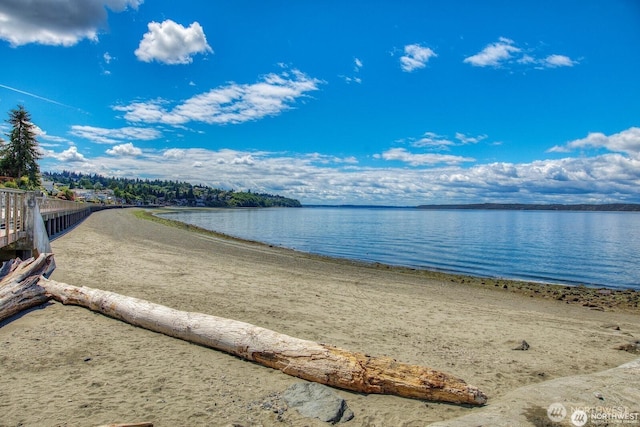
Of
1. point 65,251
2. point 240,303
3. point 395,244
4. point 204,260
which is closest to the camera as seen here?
point 240,303

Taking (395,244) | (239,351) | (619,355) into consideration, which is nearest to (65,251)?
(239,351)

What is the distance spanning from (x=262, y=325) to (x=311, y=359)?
9.46ft

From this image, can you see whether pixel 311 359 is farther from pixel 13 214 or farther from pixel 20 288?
pixel 13 214

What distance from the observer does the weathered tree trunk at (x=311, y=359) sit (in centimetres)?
550

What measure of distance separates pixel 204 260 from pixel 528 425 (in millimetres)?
17041

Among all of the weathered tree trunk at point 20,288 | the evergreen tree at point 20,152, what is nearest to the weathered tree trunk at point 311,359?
the weathered tree trunk at point 20,288

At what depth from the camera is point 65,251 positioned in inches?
673

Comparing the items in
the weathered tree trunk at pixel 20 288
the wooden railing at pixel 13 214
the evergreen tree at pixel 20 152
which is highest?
the evergreen tree at pixel 20 152

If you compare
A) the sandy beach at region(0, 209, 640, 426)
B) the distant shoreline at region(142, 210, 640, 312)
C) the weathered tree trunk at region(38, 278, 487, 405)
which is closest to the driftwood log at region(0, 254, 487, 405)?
the weathered tree trunk at region(38, 278, 487, 405)

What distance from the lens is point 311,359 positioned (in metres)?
5.97

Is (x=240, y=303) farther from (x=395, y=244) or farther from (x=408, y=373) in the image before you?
(x=395, y=244)

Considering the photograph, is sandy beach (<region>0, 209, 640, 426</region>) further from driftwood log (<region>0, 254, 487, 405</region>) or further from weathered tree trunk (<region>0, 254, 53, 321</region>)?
weathered tree trunk (<region>0, 254, 53, 321</region>)

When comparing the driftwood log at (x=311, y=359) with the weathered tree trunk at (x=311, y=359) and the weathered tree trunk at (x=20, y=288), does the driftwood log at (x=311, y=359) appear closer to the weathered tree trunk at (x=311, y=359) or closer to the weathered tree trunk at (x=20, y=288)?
the weathered tree trunk at (x=311, y=359)

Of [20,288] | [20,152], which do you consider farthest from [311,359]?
[20,152]
